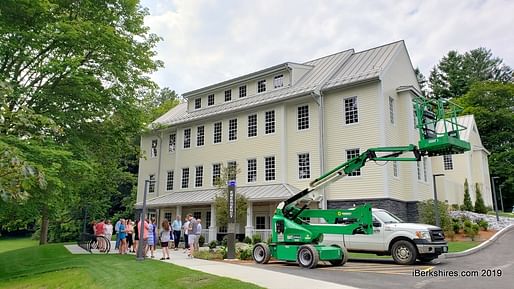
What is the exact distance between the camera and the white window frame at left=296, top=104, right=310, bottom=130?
25.0m

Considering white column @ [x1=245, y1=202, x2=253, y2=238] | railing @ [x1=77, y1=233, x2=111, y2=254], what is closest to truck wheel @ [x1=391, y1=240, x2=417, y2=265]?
white column @ [x1=245, y1=202, x2=253, y2=238]

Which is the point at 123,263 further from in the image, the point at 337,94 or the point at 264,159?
the point at 337,94

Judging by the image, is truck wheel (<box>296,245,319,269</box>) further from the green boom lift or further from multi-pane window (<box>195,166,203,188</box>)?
multi-pane window (<box>195,166,203,188</box>)

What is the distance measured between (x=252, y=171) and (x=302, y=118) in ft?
15.7

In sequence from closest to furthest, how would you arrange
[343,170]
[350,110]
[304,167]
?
[343,170] < [350,110] < [304,167]

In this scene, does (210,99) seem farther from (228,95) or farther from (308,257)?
(308,257)

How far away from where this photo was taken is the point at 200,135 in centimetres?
3075

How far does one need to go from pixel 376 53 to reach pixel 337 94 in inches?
176

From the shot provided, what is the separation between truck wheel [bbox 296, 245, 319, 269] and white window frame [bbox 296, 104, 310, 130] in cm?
1278

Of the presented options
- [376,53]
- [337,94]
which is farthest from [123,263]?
[376,53]

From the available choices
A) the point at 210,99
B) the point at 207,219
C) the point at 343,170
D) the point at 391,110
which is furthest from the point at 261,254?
the point at 210,99

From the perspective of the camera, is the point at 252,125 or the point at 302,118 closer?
the point at 302,118

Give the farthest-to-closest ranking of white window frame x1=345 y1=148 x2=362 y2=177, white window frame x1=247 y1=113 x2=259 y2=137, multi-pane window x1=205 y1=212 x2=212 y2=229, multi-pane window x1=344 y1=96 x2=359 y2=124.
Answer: multi-pane window x1=205 y1=212 x2=212 y2=229 < white window frame x1=247 y1=113 x2=259 y2=137 < multi-pane window x1=344 y1=96 x2=359 y2=124 < white window frame x1=345 y1=148 x2=362 y2=177

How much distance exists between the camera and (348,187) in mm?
22531
